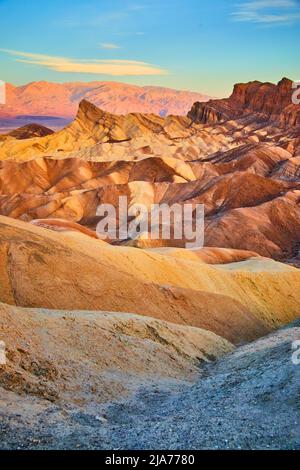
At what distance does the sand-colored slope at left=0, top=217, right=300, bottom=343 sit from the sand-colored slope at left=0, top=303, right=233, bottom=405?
4.81m

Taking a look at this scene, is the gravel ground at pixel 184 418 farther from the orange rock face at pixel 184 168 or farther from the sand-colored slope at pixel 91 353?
the orange rock face at pixel 184 168

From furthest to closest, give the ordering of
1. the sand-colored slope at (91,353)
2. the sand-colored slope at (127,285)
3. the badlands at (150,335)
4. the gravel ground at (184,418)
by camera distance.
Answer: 1. the sand-colored slope at (127,285)
2. the sand-colored slope at (91,353)
3. the badlands at (150,335)
4. the gravel ground at (184,418)

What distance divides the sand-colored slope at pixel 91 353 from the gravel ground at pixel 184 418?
3.29ft

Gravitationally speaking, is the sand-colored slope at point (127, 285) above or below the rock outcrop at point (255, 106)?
below

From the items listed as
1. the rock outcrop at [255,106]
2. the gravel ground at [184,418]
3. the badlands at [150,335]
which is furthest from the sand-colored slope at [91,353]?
the rock outcrop at [255,106]

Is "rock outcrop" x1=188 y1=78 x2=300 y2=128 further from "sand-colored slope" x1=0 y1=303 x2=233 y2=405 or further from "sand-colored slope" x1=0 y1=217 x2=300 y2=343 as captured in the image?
"sand-colored slope" x1=0 y1=303 x2=233 y2=405

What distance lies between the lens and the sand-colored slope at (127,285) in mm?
30031

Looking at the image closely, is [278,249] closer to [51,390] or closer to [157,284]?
[157,284]

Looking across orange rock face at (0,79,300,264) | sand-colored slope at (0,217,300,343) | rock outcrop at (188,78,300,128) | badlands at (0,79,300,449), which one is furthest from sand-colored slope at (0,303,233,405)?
rock outcrop at (188,78,300,128)

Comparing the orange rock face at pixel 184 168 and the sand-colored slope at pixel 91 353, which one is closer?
the sand-colored slope at pixel 91 353

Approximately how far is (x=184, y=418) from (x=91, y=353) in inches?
268

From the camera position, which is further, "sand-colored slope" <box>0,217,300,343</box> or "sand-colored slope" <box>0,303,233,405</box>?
"sand-colored slope" <box>0,217,300,343</box>

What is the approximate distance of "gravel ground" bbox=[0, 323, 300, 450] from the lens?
12.9m

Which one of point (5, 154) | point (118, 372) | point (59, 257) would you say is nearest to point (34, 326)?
point (118, 372)
